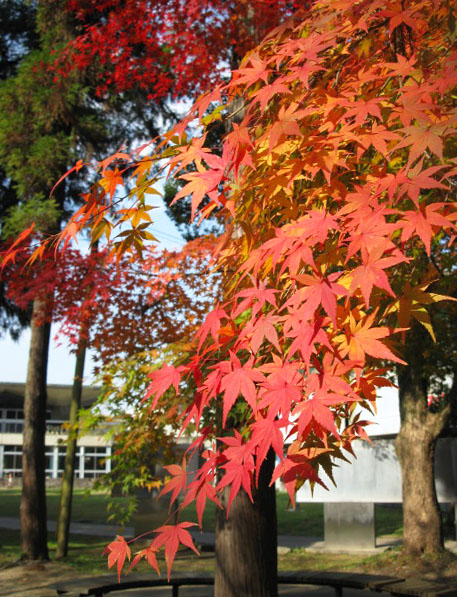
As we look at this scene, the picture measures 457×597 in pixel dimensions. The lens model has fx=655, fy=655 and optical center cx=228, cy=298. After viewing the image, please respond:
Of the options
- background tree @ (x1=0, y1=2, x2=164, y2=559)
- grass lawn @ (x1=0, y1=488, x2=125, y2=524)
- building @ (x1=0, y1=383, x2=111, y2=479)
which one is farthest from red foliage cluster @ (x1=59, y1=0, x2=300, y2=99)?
building @ (x1=0, y1=383, x2=111, y2=479)

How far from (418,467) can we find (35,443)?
290 inches

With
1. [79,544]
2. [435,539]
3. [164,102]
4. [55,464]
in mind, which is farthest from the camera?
[55,464]

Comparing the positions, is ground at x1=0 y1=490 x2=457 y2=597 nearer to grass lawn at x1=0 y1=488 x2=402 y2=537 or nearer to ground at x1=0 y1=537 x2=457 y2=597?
ground at x1=0 y1=537 x2=457 y2=597

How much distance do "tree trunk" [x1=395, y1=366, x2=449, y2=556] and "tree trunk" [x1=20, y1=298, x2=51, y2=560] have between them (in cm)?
688

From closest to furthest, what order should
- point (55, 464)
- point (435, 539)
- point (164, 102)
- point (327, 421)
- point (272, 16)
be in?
1. point (327, 421)
2. point (272, 16)
3. point (435, 539)
4. point (164, 102)
5. point (55, 464)

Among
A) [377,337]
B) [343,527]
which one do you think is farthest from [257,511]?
[343,527]

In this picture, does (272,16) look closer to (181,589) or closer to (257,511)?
(257,511)

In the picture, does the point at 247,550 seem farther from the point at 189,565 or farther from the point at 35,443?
the point at 35,443

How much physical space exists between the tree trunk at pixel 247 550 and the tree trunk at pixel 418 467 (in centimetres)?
719

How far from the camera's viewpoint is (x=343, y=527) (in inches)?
560

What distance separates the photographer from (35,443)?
42.2ft

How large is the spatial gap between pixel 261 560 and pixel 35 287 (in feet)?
26.4

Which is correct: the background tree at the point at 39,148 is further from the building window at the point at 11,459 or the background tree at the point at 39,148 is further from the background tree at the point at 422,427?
the building window at the point at 11,459

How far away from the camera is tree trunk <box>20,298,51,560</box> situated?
12641 mm
